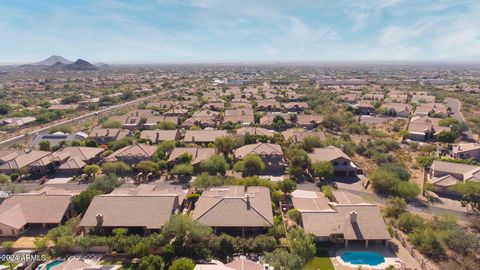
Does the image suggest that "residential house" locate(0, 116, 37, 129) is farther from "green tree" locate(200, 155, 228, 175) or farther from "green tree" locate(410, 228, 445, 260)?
"green tree" locate(410, 228, 445, 260)

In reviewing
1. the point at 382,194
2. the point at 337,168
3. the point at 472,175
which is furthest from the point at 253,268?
the point at 472,175

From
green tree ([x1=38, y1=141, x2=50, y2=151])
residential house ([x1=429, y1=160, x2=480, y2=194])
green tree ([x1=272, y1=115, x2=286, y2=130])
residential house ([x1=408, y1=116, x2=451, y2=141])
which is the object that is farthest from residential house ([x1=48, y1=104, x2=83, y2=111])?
residential house ([x1=429, y1=160, x2=480, y2=194])

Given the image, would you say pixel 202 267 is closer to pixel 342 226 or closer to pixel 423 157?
pixel 342 226

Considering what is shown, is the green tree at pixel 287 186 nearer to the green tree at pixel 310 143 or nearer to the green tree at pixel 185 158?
the green tree at pixel 310 143

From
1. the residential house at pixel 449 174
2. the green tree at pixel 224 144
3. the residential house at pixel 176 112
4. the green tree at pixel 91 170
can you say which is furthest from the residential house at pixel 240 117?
the residential house at pixel 449 174

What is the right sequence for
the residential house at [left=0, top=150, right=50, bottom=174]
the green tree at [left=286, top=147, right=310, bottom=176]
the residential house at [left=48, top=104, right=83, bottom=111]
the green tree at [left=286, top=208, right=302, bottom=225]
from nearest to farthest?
the green tree at [left=286, top=208, right=302, bottom=225], the green tree at [left=286, top=147, right=310, bottom=176], the residential house at [left=0, top=150, right=50, bottom=174], the residential house at [left=48, top=104, right=83, bottom=111]

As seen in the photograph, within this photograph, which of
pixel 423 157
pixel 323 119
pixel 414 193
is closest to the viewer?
pixel 414 193
